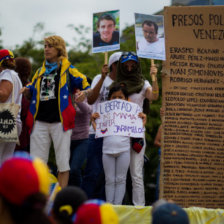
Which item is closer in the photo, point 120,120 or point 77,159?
point 120,120

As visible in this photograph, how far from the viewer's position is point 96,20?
5.59 metres

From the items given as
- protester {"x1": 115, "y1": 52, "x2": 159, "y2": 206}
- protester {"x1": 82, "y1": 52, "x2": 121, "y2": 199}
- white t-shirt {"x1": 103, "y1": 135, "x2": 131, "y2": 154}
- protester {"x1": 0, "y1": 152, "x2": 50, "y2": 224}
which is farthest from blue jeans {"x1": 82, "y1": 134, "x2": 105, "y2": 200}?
protester {"x1": 0, "y1": 152, "x2": 50, "y2": 224}

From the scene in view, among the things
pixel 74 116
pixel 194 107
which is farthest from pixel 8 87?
pixel 194 107

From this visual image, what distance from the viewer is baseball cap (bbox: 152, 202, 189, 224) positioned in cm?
216

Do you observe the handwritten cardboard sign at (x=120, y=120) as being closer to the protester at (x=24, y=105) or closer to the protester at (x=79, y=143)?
the protester at (x=79, y=143)

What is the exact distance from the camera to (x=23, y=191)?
1836mm

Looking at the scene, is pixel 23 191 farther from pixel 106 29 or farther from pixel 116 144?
pixel 106 29

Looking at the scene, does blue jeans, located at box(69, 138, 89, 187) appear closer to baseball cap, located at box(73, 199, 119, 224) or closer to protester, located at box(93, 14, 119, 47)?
protester, located at box(93, 14, 119, 47)

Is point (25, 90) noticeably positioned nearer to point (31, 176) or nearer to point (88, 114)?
point (88, 114)

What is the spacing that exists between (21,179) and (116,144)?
3184mm

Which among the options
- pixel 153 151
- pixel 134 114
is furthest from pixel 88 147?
pixel 153 151

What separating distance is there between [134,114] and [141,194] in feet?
3.34

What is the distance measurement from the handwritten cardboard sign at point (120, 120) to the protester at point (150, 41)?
73 centimetres

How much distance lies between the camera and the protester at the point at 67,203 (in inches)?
90.8
